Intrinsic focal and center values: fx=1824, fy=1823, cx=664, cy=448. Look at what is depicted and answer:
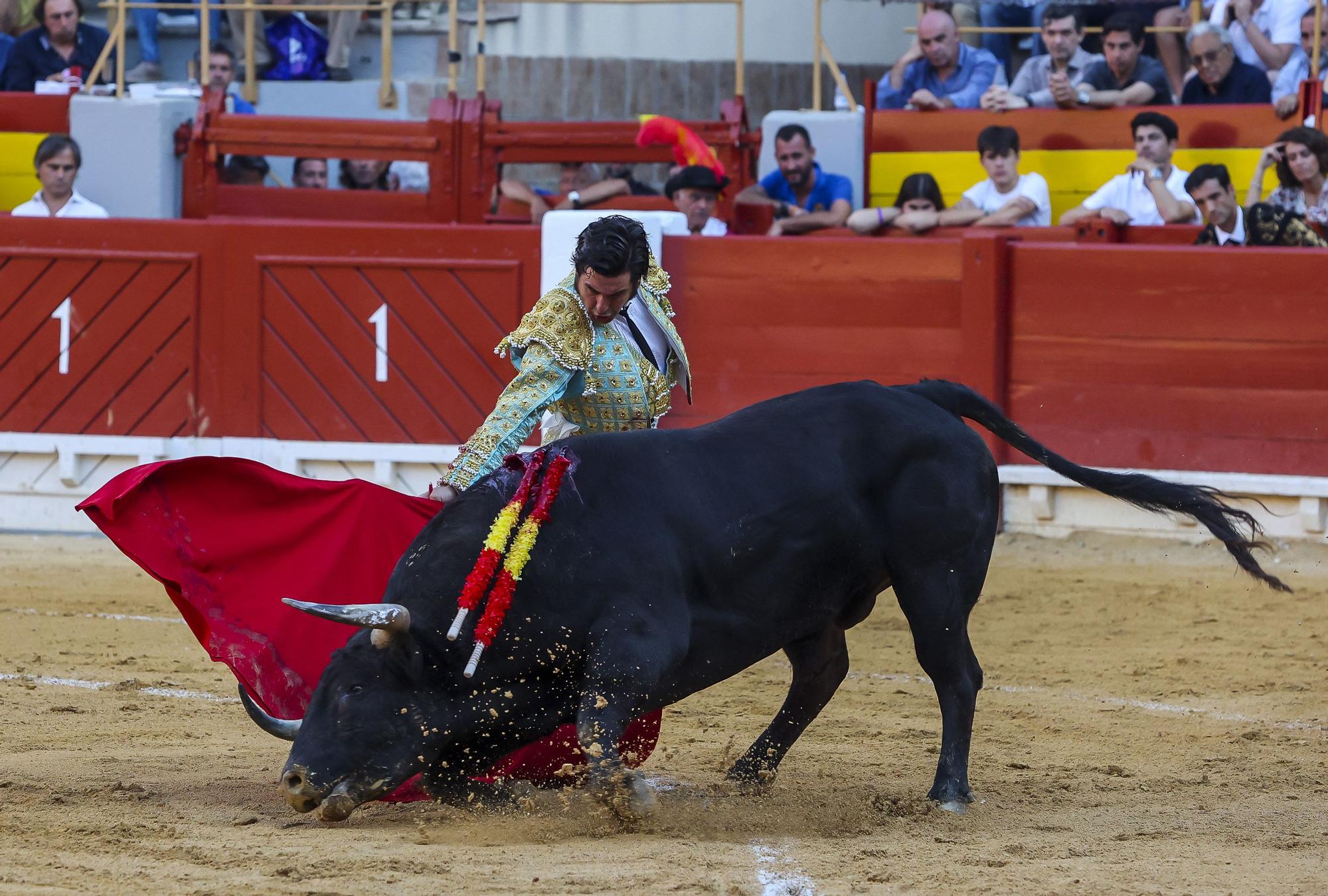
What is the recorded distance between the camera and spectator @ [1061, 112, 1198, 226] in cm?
752

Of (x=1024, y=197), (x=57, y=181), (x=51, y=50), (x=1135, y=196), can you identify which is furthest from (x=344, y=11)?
(x=1135, y=196)

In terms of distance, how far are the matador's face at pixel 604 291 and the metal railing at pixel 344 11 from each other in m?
4.55

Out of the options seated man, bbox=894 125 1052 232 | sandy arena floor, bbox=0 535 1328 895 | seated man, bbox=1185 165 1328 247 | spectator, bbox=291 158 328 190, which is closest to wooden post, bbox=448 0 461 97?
spectator, bbox=291 158 328 190

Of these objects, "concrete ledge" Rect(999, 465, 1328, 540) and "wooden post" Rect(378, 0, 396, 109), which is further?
"wooden post" Rect(378, 0, 396, 109)

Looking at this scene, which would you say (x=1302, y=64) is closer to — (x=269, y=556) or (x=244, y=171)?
(x=244, y=171)

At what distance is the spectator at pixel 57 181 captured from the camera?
26.0 ft

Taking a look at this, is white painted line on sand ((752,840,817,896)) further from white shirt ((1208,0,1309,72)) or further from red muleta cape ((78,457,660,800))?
white shirt ((1208,0,1309,72))

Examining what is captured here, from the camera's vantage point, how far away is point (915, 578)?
12.6 feet

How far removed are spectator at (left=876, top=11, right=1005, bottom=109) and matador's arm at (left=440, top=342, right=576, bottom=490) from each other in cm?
509

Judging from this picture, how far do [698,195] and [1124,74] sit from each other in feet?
6.94

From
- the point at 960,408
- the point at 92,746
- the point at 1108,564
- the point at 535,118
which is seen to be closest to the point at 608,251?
the point at 960,408

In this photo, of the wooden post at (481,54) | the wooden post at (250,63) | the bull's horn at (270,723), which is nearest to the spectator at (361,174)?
the wooden post at (481,54)

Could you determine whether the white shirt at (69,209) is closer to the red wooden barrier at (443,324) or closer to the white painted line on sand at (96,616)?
the red wooden barrier at (443,324)

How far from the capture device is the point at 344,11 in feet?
33.4
